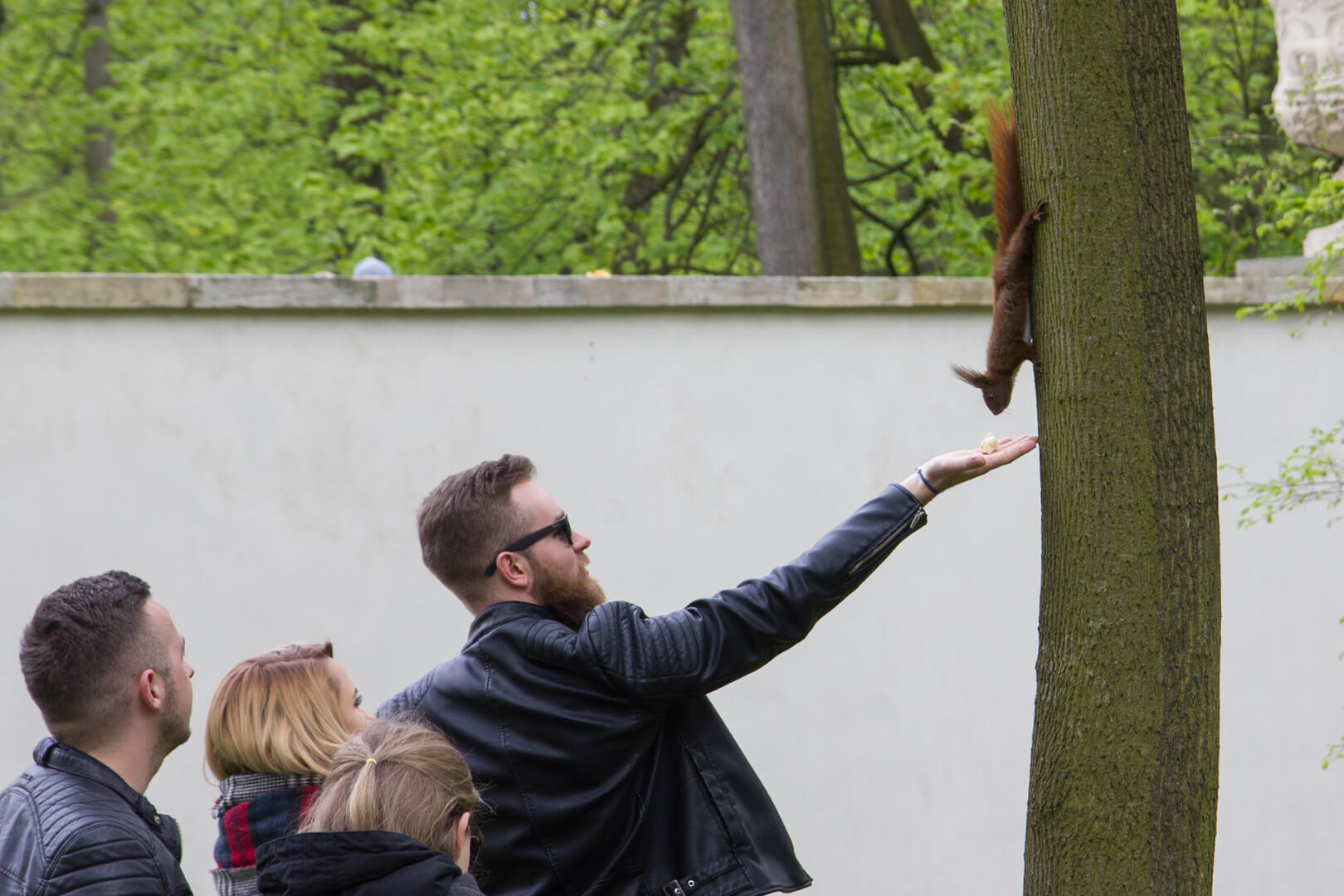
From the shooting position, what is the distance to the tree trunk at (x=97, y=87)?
12977mm

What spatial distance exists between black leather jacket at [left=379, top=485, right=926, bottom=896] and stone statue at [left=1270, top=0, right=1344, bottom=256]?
3.38 metres

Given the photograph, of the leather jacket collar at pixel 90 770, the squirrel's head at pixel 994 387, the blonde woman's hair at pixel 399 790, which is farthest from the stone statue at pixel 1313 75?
the leather jacket collar at pixel 90 770

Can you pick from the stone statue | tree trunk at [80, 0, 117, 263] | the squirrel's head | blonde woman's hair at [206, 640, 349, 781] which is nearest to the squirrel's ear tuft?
the squirrel's head

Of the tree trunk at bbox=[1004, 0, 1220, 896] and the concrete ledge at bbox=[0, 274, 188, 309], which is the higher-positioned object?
the concrete ledge at bbox=[0, 274, 188, 309]

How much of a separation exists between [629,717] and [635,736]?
45 mm

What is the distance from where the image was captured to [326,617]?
4.37 metres

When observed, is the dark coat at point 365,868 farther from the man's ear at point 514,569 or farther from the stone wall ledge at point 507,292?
the stone wall ledge at point 507,292

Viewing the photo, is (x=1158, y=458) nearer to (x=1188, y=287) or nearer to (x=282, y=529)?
(x=1188, y=287)

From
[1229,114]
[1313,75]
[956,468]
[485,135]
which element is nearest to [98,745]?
[956,468]

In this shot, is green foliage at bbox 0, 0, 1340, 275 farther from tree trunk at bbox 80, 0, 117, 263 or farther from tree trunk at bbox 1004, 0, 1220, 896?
tree trunk at bbox 1004, 0, 1220, 896

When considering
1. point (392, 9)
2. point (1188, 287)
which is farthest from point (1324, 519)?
point (392, 9)

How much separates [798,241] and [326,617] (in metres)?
4.17

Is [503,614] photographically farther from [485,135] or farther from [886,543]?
[485,135]

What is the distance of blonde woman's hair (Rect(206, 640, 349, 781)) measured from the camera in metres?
2.33
